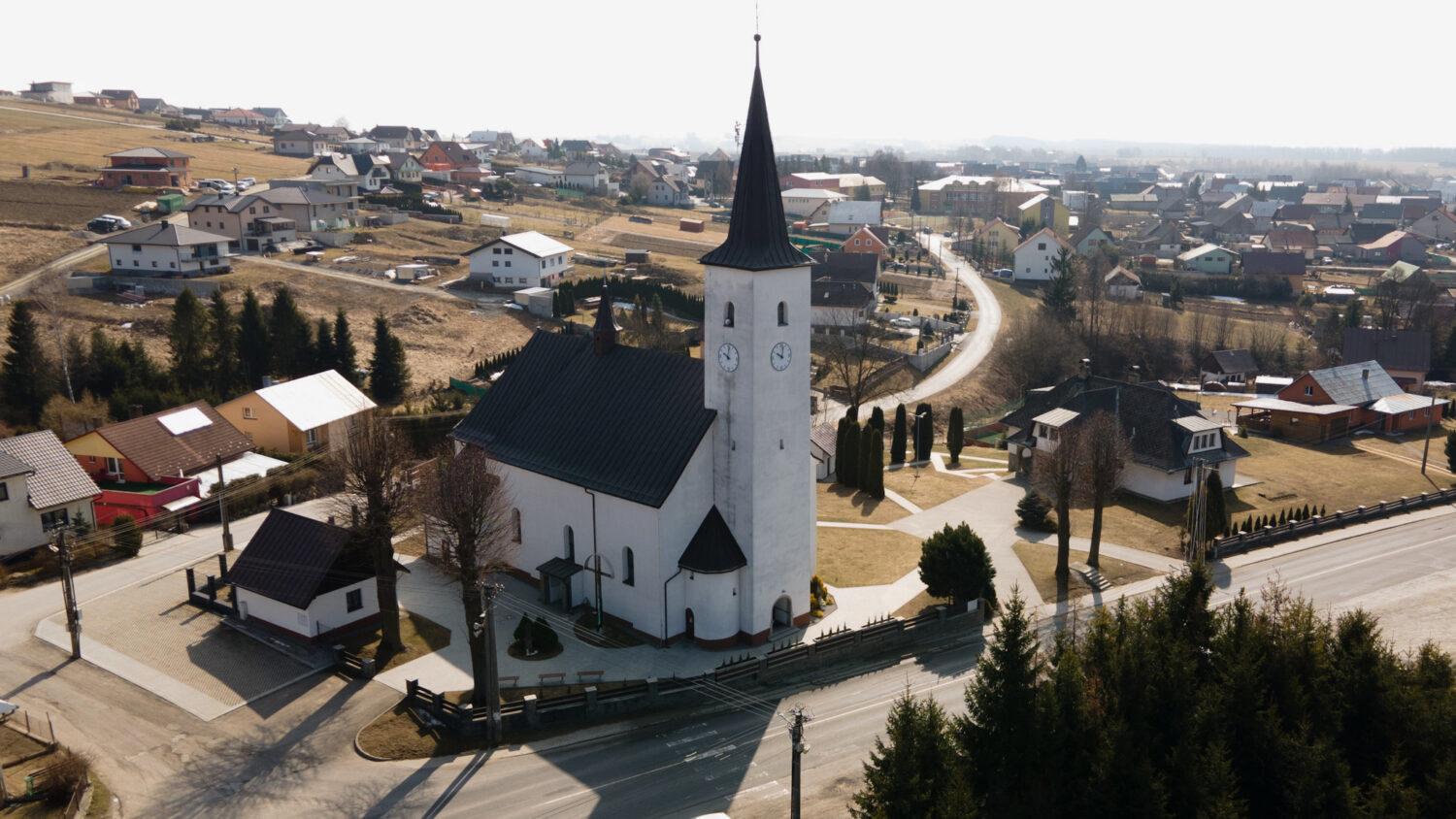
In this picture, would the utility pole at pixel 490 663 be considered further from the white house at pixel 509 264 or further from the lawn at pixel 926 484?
the white house at pixel 509 264

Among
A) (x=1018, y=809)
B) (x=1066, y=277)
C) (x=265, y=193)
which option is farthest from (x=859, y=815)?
(x=265, y=193)

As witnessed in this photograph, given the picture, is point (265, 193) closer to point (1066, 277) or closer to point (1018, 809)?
point (1066, 277)

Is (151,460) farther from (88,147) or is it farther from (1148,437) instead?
(88,147)

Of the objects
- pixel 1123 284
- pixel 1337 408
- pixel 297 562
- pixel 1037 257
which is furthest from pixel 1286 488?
pixel 1037 257

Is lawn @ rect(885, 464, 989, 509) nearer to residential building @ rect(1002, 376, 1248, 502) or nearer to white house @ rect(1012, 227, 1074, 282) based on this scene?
residential building @ rect(1002, 376, 1248, 502)

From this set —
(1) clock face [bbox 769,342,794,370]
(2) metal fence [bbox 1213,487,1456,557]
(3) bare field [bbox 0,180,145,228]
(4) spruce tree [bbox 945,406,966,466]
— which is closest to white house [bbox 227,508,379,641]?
(1) clock face [bbox 769,342,794,370]

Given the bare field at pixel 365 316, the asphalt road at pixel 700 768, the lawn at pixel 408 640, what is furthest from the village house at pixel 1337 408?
the lawn at pixel 408 640
